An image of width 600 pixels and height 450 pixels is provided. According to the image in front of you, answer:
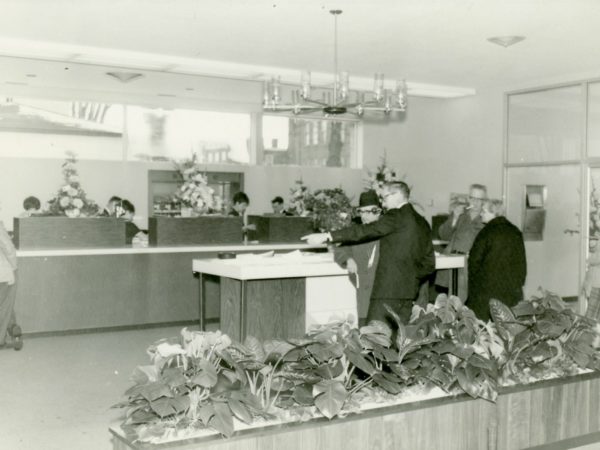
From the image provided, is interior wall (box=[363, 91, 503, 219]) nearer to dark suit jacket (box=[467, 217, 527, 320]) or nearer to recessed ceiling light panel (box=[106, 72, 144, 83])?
recessed ceiling light panel (box=[106, 72, 144, 83])

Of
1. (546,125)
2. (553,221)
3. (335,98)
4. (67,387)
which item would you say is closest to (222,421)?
(67,387)

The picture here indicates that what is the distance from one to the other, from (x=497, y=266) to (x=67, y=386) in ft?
11.9

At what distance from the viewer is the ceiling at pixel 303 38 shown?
21.9ft

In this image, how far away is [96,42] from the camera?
27.1 feet

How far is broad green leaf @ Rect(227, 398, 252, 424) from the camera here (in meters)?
2.72

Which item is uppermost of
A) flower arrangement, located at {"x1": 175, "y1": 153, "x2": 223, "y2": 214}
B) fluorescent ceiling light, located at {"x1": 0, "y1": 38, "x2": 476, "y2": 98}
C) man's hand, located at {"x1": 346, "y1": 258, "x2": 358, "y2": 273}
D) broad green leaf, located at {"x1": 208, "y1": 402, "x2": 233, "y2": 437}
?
fluorescent ceiling light, located at {"x1": 0, "y1": 38, "x2": 476, "y2": 98}

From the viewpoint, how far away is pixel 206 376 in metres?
2.69

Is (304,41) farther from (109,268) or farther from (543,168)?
(543,168)

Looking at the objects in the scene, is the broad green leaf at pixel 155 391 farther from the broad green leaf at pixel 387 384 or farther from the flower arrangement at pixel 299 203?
the flower arrangement at pixel 299 203

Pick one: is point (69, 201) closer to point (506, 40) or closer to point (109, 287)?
point (109, 287)

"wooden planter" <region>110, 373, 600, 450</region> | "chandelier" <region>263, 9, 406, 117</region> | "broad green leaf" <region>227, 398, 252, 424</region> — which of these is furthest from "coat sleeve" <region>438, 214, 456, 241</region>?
"broad green leaf" <region>227, 398, 252, 424</region>

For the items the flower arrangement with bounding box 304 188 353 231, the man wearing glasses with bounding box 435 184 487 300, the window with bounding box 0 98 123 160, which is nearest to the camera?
the flower arrangement with bounding box 304 188 353 231

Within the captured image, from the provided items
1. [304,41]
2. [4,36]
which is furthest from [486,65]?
[4,36]

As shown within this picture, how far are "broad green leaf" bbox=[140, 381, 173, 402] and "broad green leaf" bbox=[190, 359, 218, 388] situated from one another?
100 millimetres
